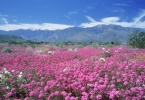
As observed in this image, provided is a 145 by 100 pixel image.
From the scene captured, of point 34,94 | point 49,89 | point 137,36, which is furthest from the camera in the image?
point 137,36

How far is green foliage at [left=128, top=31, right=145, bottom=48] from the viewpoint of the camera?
26.2 meters

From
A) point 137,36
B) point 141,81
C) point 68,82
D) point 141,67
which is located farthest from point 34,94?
point 137,36

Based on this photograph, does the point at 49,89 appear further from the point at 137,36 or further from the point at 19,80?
the point at 137,36

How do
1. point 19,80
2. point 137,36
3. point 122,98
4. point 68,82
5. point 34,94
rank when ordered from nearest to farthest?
1. point 122,98
2. point 34,94
3. point 68,82
4. point 19,80
5. point 137,36

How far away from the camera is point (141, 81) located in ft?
A: 17.6

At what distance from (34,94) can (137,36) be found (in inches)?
964

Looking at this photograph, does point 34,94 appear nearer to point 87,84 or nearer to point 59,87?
point 59,87

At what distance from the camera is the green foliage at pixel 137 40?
26.2 meters

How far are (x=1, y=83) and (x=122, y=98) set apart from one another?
14.5 feet

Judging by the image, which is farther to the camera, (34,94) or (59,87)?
(59,87)

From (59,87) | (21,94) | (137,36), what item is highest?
(137,36)

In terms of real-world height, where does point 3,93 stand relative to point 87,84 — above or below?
below

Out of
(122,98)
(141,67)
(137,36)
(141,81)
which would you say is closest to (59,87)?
(122,98)

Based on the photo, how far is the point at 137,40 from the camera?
1061 inches
